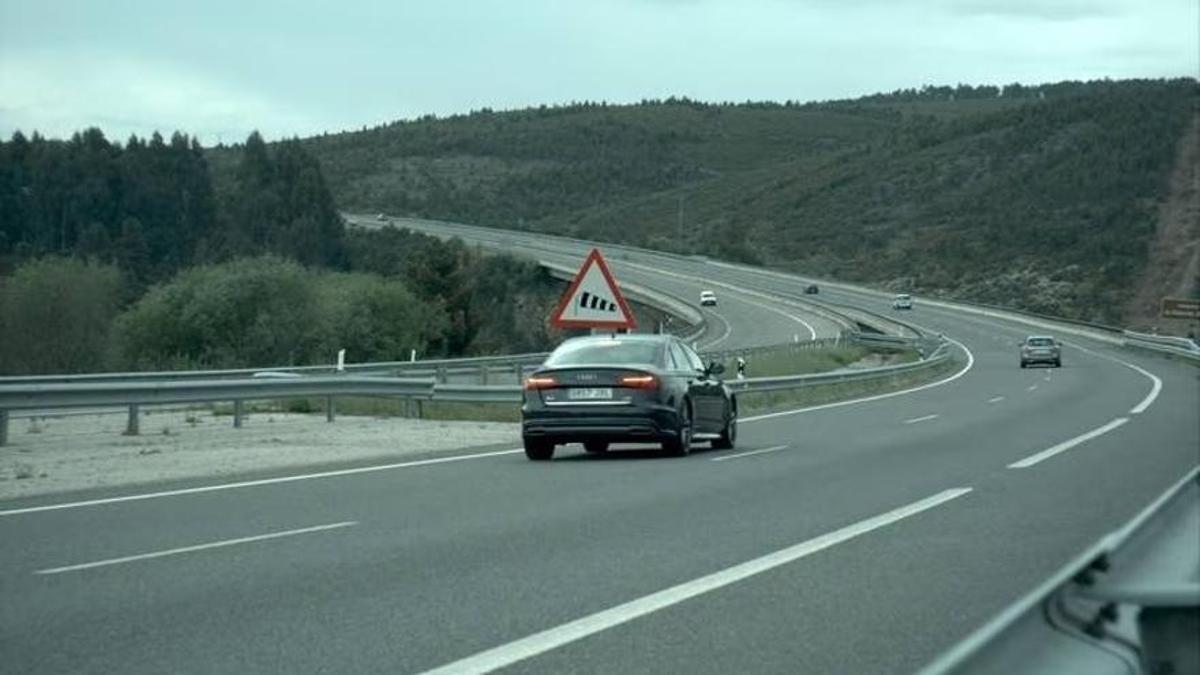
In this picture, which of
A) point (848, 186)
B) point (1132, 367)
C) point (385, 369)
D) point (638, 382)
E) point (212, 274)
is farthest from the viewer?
point (848, 186)

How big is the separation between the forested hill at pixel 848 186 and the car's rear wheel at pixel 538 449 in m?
84.1

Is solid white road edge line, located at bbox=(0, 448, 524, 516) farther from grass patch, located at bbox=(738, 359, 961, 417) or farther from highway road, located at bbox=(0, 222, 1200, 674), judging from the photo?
grass patch, located at bbox=(738, 359, 961, 417)

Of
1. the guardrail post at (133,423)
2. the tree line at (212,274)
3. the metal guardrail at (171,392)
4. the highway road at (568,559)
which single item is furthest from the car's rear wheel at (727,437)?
the tree line at (212,274)

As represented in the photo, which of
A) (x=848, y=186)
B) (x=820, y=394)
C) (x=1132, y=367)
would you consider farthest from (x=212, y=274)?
(x=848, y=186)

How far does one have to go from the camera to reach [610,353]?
73.9ft

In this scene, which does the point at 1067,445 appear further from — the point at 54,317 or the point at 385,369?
the point at 54,317

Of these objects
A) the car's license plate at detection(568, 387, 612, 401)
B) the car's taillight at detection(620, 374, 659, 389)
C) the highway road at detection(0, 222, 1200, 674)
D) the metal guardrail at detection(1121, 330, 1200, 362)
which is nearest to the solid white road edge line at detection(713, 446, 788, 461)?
the highway road at detection(0, 222, 1200, 674)

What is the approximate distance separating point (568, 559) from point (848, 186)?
419 feet

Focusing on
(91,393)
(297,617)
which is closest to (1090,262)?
(91,393)

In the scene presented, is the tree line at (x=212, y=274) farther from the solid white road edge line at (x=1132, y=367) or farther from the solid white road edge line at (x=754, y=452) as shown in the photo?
the solid white road edge line at (x=754, y=452)

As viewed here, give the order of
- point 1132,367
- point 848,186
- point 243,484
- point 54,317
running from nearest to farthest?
point 243,484
point 54,317
point 1132,367
point 848,186

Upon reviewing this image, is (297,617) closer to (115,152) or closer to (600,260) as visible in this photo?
(600,260)

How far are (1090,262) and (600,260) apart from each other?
281 ft

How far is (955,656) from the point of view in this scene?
161 inches
